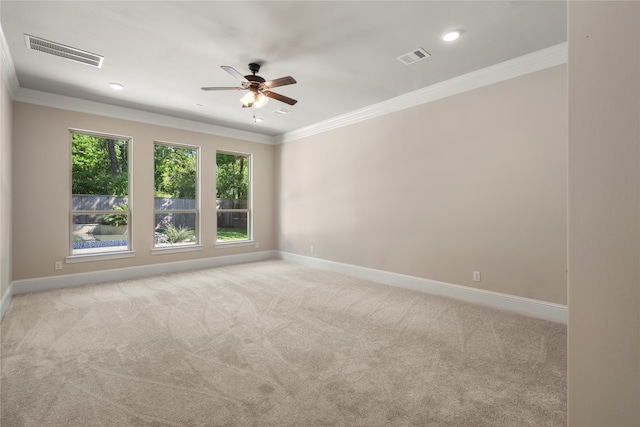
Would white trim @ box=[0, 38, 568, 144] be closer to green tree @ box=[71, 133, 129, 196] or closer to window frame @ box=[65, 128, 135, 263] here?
window frame @ box=[65, 128, 135, 263]

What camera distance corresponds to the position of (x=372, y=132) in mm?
5031

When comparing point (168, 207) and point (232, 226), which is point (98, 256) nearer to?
point (168, 207)

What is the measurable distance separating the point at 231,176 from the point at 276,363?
500 cm

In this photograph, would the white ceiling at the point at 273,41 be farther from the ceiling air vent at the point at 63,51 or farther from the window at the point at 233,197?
the window at the point at 233,197

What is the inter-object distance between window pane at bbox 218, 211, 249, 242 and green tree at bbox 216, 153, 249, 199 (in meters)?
0.41

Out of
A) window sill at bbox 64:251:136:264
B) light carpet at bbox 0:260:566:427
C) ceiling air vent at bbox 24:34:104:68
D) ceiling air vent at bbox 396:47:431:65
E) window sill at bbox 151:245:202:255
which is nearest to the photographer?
light carpet at bbox 0:260:566:427

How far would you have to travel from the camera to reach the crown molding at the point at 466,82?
320 centimetres

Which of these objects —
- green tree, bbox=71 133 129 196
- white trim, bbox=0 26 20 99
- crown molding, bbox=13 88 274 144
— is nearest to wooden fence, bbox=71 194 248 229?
green tree, bbox=71 133 129 196

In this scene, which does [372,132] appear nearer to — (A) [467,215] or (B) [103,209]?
(A) [467,215]

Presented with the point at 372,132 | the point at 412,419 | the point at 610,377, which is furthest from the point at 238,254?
the point at 610,377

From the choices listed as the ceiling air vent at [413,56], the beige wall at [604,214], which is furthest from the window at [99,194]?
the beige wall at [604,214]

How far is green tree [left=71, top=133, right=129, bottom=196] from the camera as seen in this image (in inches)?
188

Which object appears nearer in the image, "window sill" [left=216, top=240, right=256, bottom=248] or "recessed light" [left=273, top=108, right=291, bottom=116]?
"recessed light" [left=273, top=108, right=291, bottom=116]

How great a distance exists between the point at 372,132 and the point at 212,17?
10.0 ft
